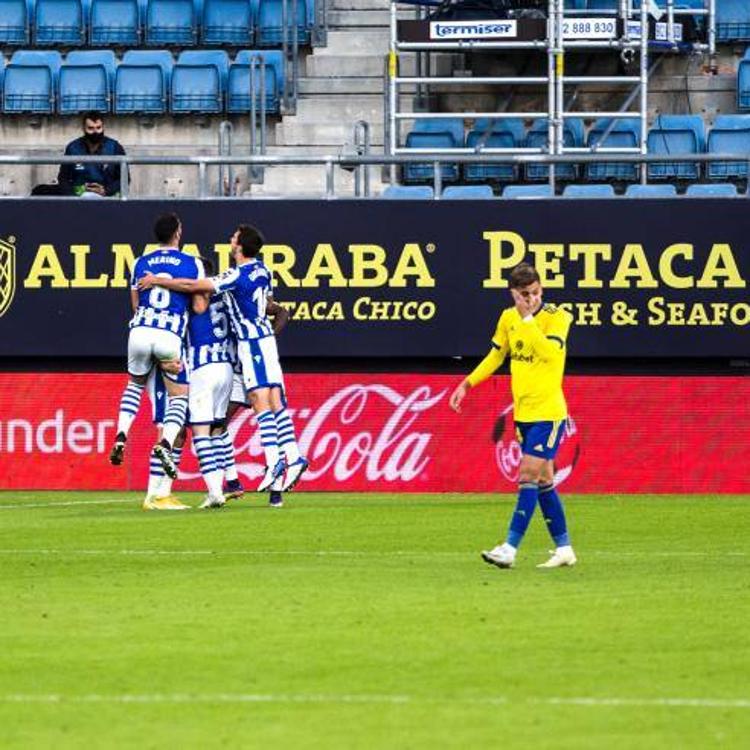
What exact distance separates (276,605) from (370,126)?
14.7 metres

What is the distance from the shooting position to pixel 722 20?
26.1 metres

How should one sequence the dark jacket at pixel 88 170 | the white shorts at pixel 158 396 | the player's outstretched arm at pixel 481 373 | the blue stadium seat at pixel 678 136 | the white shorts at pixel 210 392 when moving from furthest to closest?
1. the blue stadium seat at pixel 678 136
2. the dark jacket at pixel 88 170
3. the white shorts at pixel 158 396
4. the white shorts at pixel 210 392
5. the player's outstretched arm at pixel 481 373

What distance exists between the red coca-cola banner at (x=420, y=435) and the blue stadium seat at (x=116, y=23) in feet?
21.5

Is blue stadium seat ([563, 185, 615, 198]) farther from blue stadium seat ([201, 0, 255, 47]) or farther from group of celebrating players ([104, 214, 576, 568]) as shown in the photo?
blue stadium seat ([201, 0, 255, 47])

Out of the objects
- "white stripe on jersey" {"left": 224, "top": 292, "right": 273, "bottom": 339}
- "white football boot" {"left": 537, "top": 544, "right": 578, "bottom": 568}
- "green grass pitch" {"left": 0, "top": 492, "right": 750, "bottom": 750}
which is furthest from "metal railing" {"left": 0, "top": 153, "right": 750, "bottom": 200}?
"white football boot" {"left": 537, "top": 544, "right": 578, "bottom": 568}

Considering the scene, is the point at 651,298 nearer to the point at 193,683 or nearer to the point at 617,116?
the point at 617,116

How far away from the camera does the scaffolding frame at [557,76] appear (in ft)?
77.6

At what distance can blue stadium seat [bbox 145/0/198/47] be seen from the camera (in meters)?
27.3

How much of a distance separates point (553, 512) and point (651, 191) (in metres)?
9.72

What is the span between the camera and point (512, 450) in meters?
22.2

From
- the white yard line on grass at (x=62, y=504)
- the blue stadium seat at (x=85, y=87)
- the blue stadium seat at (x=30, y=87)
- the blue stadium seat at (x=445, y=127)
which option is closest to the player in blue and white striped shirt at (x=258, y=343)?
the white yard line on grass at (x=62, y=504)

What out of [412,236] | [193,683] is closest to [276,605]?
[193,683]

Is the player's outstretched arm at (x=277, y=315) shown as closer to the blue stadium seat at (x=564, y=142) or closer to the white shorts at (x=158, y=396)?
the white shorts at (x=158, y=396)

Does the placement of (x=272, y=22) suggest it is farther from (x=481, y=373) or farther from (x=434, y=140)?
(x=481, y=373)
